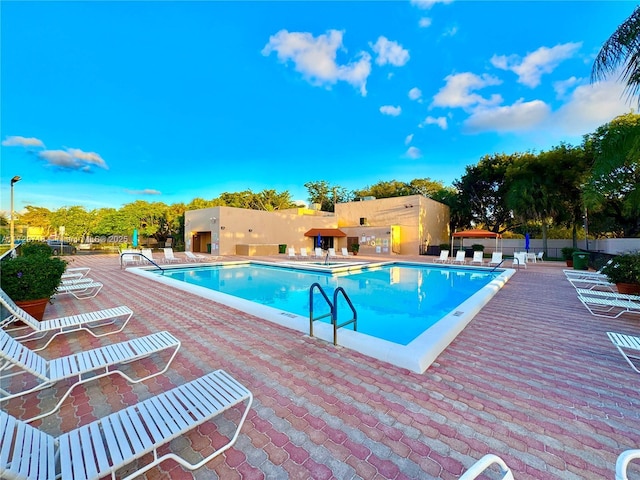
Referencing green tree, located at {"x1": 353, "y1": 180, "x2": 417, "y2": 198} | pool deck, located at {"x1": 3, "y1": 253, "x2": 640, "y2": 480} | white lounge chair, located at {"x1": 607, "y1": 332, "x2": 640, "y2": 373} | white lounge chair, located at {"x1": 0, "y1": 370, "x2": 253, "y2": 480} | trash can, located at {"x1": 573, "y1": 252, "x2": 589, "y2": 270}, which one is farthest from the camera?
green tree, located at {"x1": 353, "y1": 180, "x2": 417, "y2": 198}

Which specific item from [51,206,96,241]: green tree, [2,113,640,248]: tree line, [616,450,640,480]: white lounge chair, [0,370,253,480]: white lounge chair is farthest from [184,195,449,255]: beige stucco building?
[616,450,640,480]: white lounge chair

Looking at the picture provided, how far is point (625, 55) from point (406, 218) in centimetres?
1875

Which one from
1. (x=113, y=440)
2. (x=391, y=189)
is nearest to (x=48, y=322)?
(x=113, y=440)

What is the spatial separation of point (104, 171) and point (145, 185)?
466 cm

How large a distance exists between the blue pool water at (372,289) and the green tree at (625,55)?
6.46 meters

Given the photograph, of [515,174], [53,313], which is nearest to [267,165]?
[515,174]

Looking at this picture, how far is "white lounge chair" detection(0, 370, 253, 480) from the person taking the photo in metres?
1.49

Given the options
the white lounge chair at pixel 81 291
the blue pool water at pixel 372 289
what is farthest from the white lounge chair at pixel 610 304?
the white lounge chair at pixel 81 291

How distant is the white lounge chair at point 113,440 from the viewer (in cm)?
149

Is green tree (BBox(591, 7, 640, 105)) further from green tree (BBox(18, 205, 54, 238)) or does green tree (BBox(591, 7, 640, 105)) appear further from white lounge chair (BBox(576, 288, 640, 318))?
green tree (BBox(18, 205, 54, 238))

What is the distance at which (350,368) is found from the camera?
3375mm

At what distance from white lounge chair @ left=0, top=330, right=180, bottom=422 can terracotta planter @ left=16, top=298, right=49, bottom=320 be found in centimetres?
222

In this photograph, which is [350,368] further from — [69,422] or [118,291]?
[118,291]

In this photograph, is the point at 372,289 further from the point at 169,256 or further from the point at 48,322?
the point at 169,256
